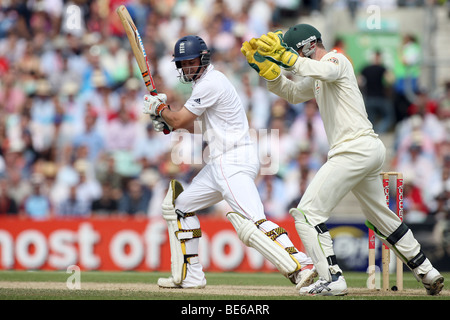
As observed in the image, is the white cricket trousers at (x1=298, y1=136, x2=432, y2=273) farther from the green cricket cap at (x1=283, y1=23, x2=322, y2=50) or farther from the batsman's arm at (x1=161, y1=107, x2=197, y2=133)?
the batsman's arm at (x1=161, y1=107, x2=197, y2=133)

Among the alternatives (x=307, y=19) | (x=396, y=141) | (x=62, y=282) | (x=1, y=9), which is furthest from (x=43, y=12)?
(x=62, y=282)

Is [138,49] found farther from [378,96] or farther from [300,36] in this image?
[378,96]

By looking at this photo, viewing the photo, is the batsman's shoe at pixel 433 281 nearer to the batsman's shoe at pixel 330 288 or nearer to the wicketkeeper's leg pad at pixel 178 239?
the batsman's shoe at pixel 330 288

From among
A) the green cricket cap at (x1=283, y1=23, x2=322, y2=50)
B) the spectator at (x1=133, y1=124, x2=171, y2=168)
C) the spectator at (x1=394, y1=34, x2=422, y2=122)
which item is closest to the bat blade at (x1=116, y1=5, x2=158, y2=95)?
the green cricket cap at (x1=283, y1=23, x2=322, y2=50)

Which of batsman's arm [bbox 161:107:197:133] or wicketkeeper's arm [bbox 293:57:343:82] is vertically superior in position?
wicketkeeper's arm [bbox 293:57:343:82]

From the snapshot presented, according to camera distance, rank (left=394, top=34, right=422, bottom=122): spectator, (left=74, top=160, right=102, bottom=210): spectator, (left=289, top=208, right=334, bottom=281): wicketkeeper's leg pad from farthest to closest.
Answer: (left=394, top=34, right=422, bottom=122): spectator → (left=74, top=160, right=102, bottom=210): spectator → (left=289, top=208, right=334, bottom=281): wicketkeeper's leg pad

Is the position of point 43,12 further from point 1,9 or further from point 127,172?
point 127,172
